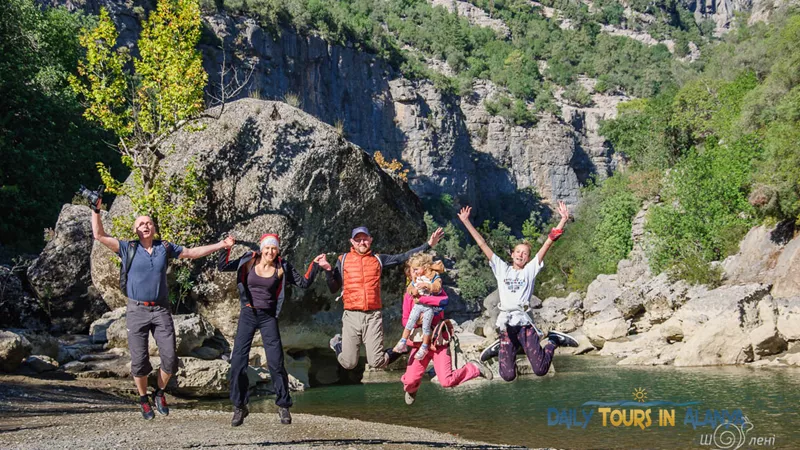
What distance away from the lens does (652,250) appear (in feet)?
160

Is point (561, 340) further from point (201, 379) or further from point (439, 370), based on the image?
point (201, 379)

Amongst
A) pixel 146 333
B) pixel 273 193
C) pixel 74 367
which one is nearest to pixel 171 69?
pixel 273 193

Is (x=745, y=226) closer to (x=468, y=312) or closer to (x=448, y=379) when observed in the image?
(x=448, y=379)

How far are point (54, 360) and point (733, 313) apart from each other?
913 inches

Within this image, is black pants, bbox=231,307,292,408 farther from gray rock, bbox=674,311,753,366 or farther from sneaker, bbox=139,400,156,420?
gray rock, bbox=674,311,753,366

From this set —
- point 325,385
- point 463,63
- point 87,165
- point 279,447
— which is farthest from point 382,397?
point 463,63

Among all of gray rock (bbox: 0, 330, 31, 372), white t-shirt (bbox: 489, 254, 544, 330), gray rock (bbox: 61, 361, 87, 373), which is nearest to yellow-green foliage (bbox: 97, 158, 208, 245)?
gray rock (bbox: 61, 361, 87, 373)

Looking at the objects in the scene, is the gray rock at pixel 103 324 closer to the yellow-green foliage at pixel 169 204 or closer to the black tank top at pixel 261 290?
the yellow-green foliage at pixel 169 204

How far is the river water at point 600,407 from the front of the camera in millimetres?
13180

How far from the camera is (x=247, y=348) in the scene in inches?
364

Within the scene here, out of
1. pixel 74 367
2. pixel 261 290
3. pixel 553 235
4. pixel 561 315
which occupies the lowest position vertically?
pixel 561 315

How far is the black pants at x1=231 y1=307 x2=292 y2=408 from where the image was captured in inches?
357

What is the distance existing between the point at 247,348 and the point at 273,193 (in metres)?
12.2

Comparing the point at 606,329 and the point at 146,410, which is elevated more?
the point at 146,410
